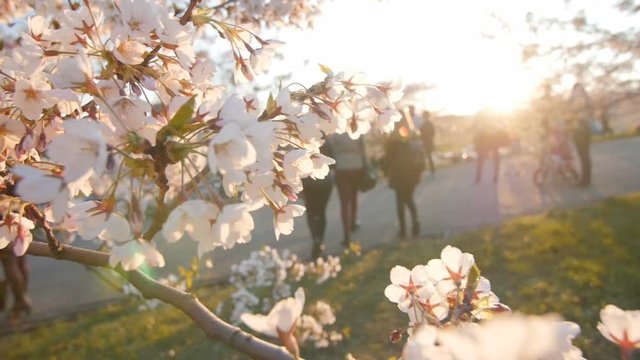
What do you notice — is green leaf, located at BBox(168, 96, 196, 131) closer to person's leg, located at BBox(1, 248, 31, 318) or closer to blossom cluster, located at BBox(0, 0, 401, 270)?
blossom cluster, located at BBox(0, 0, 401, 270)

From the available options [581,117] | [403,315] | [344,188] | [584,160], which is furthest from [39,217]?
[584,160]

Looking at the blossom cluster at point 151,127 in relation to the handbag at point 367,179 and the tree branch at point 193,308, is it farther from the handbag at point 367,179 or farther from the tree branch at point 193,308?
the handbag at point 367,179

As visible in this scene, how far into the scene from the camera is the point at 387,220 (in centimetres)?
935

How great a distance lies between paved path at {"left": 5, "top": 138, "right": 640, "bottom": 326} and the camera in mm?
7004

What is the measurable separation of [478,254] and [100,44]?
5173mm

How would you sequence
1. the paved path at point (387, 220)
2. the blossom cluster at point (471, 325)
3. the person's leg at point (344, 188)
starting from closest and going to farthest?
the blossom cluster at point (471, 325)
the person's leg at point (344, 188)
the paved path at point (387, 220)

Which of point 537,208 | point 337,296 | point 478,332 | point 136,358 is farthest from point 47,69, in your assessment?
point 537,208

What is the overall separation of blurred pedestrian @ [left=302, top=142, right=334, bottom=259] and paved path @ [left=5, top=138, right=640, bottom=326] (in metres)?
0.76

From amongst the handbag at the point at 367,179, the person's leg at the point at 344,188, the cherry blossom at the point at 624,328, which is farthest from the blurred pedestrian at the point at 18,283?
the cherry blossom at the point at 624,328

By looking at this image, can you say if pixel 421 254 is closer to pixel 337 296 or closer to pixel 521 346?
pixel 337 296

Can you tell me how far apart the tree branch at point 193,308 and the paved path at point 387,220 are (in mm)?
5042

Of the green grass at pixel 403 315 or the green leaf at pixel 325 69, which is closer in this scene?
the green leaf at pixel 325 69

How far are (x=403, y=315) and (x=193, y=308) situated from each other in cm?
333

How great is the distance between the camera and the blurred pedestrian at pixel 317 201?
6.21 meters
